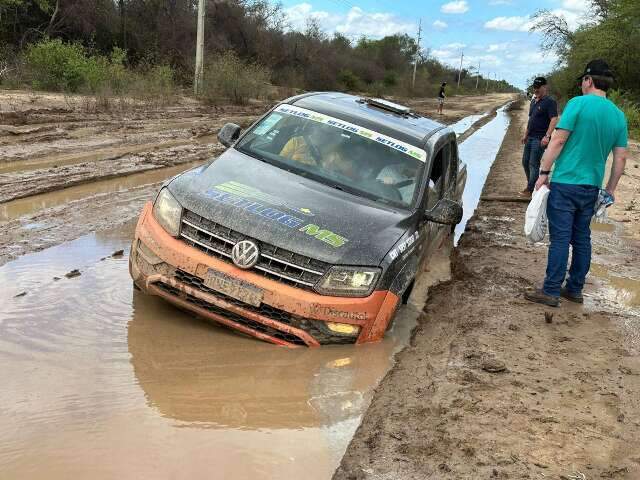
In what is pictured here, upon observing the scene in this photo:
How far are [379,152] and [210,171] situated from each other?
1.48 m

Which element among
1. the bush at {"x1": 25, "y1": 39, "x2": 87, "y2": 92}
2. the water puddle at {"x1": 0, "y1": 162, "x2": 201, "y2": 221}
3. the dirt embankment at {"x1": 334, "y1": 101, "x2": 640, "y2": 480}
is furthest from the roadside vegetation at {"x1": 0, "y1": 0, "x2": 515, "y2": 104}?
the dirt embankment at {"x1": 334, "y1": 101, "x2": 640, "y2": 480}

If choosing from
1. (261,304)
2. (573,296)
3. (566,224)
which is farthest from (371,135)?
(573,296)

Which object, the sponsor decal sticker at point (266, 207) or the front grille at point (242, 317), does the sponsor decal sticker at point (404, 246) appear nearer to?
the sponsor decal sticker at point (266, 207)

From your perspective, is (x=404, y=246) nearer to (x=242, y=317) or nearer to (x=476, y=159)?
(x=242, y=317)

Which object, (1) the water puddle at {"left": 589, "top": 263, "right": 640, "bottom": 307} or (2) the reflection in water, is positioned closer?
(2) the reflection in water

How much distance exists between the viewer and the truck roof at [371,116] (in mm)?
5543

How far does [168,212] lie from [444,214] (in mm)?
2176

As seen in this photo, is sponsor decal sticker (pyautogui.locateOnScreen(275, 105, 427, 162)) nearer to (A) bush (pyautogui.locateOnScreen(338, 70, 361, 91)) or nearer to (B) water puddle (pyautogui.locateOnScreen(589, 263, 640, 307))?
(B) water puddle (pyautogui.locateOnScreen(589, 263, 640, 307))

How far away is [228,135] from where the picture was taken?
5.57 meters

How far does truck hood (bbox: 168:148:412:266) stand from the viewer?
404cm

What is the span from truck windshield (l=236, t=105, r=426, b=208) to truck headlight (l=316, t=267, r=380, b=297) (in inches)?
41.2

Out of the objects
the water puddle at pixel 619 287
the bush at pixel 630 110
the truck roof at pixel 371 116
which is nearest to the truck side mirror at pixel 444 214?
the truck roof at pixel 371 116

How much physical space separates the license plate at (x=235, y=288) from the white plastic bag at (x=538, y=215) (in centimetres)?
283

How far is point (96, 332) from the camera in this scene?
415cm
